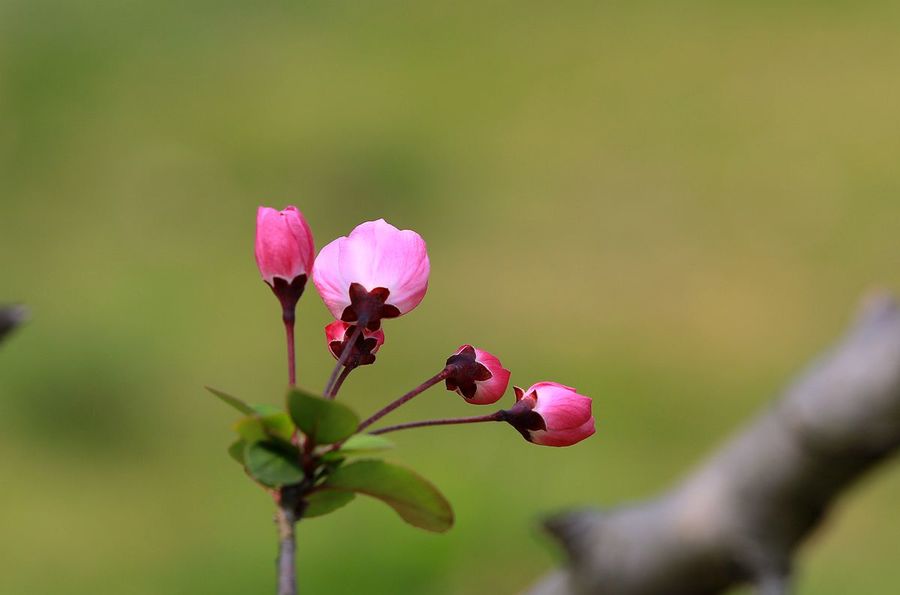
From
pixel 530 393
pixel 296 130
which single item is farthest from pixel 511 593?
pixel 530 393

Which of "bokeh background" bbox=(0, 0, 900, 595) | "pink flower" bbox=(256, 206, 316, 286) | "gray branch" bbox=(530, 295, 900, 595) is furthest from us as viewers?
"bokeh background" bbox=(0, 0, 900, 595)

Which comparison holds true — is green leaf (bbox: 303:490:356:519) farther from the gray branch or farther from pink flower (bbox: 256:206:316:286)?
the gray branch

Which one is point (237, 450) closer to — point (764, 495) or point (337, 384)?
point (337, 384)

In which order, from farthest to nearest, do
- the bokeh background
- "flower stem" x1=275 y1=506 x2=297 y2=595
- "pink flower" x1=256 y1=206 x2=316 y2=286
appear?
the bokeh background, "pink flower" x1=256 y1=206 x2=316 y2=286, "flower stem" x1=275 y1=506 x2=297 y2=595

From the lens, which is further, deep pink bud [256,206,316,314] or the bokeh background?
the bokeh background

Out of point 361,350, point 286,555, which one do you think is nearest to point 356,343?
point 361,350

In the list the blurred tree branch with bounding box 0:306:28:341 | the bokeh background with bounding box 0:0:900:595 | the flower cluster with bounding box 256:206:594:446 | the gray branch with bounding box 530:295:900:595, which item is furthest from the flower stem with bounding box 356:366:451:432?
the bokeh background with bounding box 0:0:900:595

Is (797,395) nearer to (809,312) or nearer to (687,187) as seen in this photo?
(809,312)
